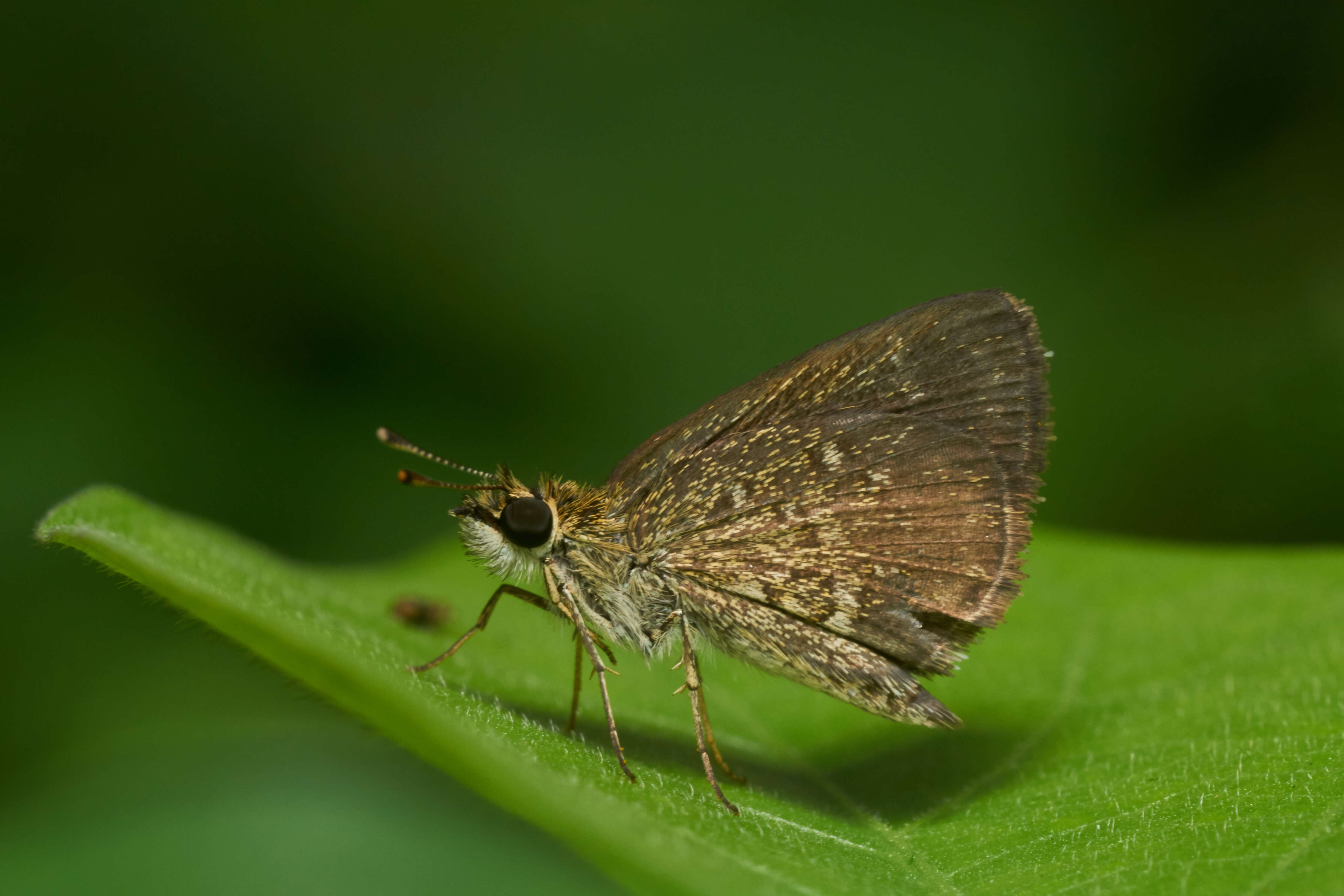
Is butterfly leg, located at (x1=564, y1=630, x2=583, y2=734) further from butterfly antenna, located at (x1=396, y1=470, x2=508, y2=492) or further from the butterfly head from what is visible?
butterfly antenna, located at (x1=396, y1=470, x2=508, y2=492)

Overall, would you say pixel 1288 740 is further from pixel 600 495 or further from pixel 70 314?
pixel 70 314

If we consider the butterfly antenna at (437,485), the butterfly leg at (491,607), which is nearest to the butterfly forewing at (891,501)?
the butterfly leg at (491,607)

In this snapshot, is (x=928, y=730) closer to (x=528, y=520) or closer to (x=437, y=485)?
(x=528, y=520)

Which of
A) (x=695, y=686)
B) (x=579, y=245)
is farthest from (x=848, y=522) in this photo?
(x=579, y=245)

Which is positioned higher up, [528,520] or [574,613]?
[528,520]

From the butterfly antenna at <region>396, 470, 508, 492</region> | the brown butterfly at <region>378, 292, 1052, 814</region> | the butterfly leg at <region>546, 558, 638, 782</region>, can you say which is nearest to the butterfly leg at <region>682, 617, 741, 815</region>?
the brown butterfly at <region>378, 292, 1052, 814</region>

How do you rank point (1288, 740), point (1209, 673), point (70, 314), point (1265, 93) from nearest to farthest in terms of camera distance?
point (1288, 740) < point (1209, 673) < point (70, 314) < point (1265, 93)

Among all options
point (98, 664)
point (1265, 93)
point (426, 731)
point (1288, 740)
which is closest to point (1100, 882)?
point (1288, 740)
